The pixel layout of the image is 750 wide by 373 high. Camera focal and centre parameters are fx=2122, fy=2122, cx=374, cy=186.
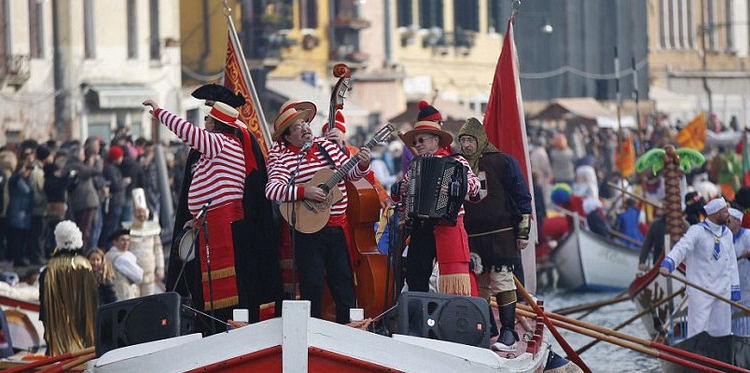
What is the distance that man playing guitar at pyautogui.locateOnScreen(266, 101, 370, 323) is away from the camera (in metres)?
12.1

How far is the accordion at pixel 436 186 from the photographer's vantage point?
40.5 feet

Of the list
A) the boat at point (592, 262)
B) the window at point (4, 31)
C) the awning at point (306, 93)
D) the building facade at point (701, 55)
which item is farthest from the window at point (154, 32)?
the building facade at point (701, 55)

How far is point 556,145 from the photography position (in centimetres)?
3425

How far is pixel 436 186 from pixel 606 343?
1050 centimetres

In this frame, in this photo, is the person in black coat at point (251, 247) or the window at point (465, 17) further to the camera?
the window at point (465, 17)

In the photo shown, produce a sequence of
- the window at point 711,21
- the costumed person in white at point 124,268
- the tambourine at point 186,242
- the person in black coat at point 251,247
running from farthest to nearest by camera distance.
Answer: the window at point 711,21 → the costumed person in white at point 124,268 → the person in black coat at point 251,247 → the tambourine at point 186,242

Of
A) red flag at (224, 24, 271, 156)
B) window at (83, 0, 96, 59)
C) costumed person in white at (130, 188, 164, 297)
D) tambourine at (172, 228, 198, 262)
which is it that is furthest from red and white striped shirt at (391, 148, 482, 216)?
window at (83, 0, 96, 59)

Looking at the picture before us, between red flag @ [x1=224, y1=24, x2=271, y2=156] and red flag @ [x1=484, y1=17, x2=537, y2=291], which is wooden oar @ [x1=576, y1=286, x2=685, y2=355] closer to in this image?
red flag @ [x1=484, y1=17, x2=537, y2=291]

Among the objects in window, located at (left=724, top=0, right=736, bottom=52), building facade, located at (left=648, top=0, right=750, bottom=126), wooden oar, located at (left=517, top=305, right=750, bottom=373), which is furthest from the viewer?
window, located at (left=724, top=0, right=736, bottom=52)

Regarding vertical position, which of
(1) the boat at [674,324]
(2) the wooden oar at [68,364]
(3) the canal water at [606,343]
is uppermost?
(2) the wooden oar at [68,364]

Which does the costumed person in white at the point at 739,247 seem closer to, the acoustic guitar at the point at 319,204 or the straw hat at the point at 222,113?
the acoustic guitar at the point at 319,204

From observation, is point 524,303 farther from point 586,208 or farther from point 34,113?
point 34,113

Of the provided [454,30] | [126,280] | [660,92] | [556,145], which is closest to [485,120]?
[126,280]

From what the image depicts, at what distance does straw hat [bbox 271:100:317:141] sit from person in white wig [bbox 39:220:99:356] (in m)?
4.07
